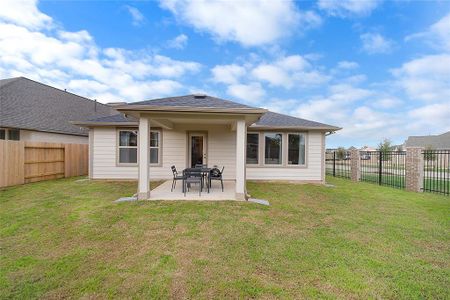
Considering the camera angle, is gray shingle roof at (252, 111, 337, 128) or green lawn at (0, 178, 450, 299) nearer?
green lawn at (0, 178, 450, 299)

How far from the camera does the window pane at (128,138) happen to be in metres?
10.6

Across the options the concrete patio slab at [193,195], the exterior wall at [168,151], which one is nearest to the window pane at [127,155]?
the exterior wall at [168,151]

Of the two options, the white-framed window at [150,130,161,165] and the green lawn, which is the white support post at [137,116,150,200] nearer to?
the green lawn

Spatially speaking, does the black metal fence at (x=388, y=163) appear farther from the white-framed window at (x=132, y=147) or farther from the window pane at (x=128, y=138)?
the window pane at (x=128, y=138)

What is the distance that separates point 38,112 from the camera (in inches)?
559

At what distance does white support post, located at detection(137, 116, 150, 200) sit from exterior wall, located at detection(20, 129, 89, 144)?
10594 mm

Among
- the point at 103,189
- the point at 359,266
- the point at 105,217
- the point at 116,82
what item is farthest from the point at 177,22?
the point at 359,266

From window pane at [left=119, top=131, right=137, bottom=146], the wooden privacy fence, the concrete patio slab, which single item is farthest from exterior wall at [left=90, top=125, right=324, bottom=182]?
the concrete patio slab

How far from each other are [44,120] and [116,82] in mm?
5207

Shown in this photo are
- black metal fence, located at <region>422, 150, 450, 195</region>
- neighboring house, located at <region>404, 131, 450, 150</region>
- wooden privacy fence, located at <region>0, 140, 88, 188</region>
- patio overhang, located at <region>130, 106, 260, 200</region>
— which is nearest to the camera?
patio overhang, located at <region>130, 106, 260, 200</region>

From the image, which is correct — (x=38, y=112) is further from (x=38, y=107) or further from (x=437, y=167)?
(x=437, y=167)

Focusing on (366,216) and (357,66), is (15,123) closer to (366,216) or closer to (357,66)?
(366,216)

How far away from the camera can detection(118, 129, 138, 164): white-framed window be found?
10.7m

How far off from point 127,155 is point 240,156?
6.35m
